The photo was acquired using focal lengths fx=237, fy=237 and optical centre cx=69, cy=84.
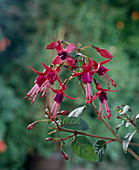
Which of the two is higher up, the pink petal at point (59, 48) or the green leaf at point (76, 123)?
the pink petal at point (59, 48)

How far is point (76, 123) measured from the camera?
32 centimetres

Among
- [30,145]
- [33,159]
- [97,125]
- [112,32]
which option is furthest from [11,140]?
[112,32]

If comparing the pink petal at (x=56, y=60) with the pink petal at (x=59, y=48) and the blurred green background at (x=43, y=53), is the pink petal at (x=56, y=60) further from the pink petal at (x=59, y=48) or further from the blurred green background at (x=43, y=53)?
the blurred green background at (x=43, y=53)

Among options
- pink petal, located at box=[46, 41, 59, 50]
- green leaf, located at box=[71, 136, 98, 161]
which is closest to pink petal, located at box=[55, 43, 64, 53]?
pink petal, located at box=[46, 41, 59, 50]

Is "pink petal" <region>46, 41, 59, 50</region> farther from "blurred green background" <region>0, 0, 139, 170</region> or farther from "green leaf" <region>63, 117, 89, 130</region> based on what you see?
"blurred green background" <region>0, 0, 139, 170</region>

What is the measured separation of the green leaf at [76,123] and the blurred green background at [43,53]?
1351 mm

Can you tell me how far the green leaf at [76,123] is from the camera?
0.99ft

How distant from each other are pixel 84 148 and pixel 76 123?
4 cm

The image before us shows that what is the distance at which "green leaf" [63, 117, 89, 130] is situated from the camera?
302 millimetres

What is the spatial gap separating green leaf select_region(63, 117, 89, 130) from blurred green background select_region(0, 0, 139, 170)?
1351mm

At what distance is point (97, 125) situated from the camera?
6.20 feet

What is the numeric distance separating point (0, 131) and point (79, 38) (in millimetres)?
920

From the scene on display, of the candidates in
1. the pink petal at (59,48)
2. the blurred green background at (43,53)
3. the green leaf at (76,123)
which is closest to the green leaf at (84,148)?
the green leaf at (76,123)

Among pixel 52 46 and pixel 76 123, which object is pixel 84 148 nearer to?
pixel 76 123
